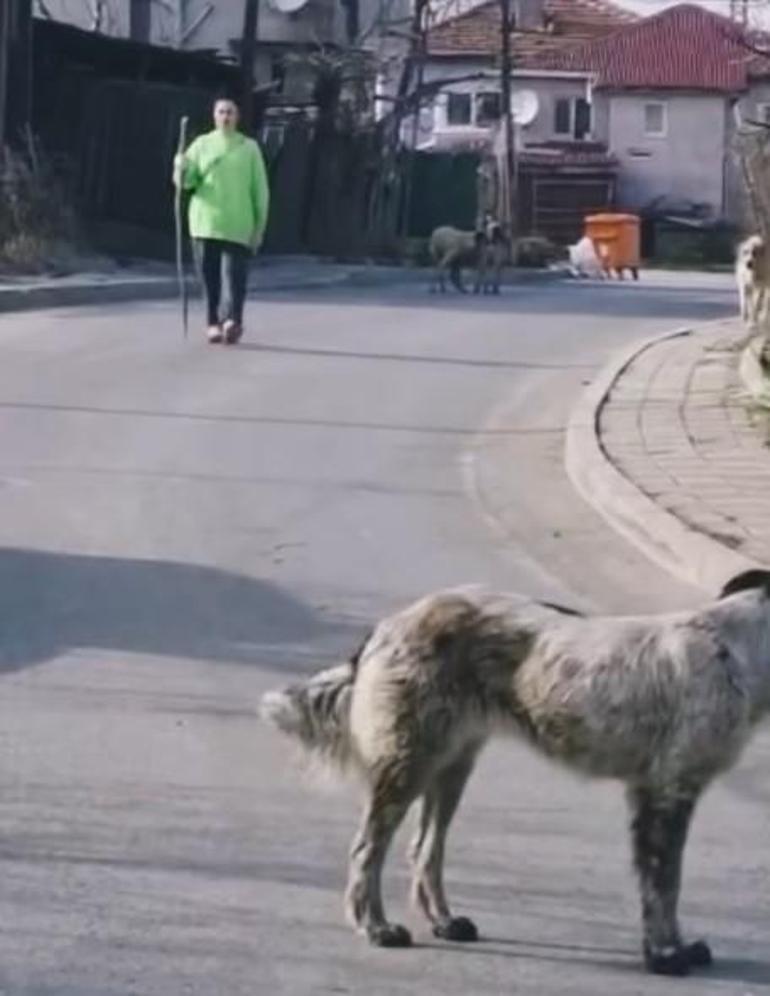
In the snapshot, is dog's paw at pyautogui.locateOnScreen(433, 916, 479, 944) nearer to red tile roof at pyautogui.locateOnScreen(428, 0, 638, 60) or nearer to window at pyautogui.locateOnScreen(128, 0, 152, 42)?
window at pyautogui.locateOnScreen(128, 0, 152, 42)

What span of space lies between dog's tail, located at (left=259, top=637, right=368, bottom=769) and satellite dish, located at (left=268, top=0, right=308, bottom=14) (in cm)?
5347

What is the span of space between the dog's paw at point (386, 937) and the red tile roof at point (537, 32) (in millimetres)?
68079

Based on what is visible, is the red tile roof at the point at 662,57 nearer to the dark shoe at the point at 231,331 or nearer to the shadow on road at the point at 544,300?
the shadow on road at the point at 544,300

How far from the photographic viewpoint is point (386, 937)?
7.05 m

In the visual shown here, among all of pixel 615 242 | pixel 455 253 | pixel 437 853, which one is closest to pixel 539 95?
pixel 615 242

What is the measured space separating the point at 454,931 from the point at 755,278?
1593cm

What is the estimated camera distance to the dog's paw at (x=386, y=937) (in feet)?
23.1

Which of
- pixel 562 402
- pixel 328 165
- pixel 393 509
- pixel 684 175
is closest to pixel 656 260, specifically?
pixel 684 175

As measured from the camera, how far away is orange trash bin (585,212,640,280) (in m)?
51.1

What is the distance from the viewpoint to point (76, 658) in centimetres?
1084

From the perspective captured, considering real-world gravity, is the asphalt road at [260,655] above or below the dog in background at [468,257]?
above

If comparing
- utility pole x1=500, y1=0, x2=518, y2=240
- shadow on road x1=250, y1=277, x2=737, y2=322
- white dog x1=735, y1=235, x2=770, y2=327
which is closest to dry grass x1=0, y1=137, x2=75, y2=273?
shadow on road x1=250, y1=277, x2=737, y2=322

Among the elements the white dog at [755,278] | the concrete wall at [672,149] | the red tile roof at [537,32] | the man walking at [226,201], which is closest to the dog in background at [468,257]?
the white dog at [755,278]

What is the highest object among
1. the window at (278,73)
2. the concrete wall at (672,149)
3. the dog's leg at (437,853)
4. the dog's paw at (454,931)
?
the dog's leg at (437,853)
